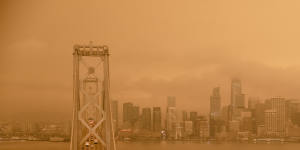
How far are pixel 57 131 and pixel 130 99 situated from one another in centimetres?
115

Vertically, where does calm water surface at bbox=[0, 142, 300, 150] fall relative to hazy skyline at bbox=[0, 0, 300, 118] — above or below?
below

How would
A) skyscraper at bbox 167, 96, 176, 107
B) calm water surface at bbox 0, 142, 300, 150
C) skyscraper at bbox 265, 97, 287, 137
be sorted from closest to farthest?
skyscraper at bbox 265, 97, 287, 137
calm water surface at bbox 0, 142, 300, 150
skyscraper at bbox 167, 96, 176, 107

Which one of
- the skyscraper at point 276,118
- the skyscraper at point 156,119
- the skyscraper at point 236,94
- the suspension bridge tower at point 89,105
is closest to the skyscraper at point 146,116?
the skyscraper at point 156,119

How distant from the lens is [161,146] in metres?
5.48

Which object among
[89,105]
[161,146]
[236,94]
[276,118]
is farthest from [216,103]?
[89,105]

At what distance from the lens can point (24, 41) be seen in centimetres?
500

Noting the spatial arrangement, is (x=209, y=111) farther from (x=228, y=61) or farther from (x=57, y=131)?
(x=57, y=131)

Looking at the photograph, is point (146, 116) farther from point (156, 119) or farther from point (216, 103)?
point (216, 103)

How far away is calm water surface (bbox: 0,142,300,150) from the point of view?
17.0 feet

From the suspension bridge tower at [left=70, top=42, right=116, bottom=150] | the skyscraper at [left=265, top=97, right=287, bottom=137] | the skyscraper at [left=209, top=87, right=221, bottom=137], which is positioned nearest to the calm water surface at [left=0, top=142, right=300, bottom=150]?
the skyscraper at [left=265, top=97, right=287, bottom=137]

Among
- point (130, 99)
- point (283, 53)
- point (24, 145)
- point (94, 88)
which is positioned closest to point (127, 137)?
point (130, 99)

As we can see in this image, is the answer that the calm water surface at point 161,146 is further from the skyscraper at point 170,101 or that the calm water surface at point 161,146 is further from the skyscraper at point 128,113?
the skyscraper at point 170,101

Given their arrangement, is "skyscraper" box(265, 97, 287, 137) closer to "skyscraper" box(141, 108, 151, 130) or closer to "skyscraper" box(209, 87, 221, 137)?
"skyscraper" box(209, 87, 221, 137)

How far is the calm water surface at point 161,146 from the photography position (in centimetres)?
518
